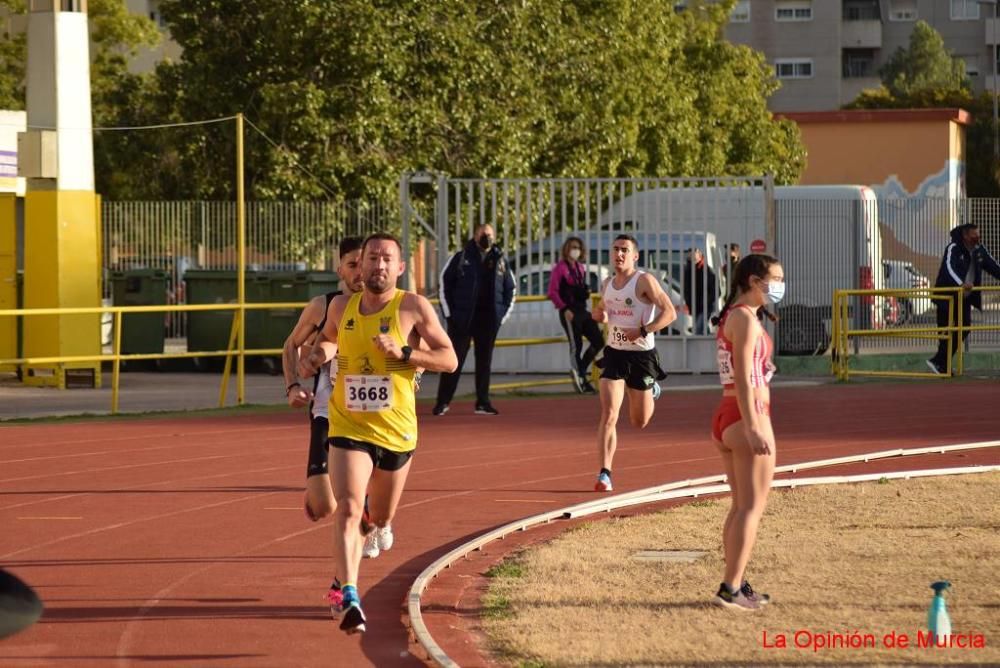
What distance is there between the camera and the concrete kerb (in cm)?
841

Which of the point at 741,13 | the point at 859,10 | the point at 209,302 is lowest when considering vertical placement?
the point at 209,302

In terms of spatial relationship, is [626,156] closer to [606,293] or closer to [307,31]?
[307,31]

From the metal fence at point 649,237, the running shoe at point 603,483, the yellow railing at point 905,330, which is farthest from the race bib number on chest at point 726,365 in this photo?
the yellow railing at point 905,330

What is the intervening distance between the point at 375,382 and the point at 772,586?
2.40m

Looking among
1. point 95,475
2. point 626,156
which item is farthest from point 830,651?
point 626,156

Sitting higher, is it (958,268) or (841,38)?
(841,38)

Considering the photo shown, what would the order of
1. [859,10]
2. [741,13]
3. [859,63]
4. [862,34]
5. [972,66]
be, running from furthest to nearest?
[859,63] < [859,10] < [972,66] < [862,34] < [741,13]

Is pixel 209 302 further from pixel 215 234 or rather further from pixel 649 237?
pixel 649 237

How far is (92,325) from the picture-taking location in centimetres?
2489

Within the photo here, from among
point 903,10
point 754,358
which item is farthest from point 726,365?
point 903,10

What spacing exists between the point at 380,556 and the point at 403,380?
2.41m

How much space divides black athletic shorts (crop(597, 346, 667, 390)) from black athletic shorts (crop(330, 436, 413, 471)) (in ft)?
15.8

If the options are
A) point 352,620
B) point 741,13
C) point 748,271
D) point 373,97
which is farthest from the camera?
point 741,13

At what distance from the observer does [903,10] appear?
3767 inches
